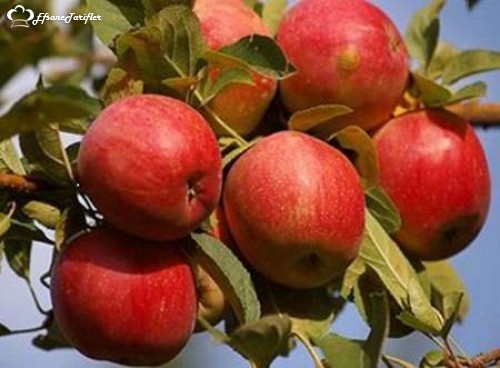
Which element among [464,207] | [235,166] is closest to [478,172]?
[464,207]

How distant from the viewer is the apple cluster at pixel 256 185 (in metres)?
1.07

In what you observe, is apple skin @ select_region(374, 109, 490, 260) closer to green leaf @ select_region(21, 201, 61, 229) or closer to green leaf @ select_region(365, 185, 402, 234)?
green leaf @ select_region(365, 185, 402, 234)

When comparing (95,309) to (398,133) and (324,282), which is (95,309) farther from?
(398,133)

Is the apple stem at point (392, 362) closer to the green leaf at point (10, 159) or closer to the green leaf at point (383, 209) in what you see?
the green leaf at point (383, 209)

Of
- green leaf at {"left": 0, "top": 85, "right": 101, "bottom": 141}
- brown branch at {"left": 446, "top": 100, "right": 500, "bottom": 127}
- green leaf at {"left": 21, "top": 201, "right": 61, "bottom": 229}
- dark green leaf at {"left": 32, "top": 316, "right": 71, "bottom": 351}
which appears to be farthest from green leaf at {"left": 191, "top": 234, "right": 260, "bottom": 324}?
brown branch at {"left": 446, "top": 100, "right": 500, "bottom": 127}

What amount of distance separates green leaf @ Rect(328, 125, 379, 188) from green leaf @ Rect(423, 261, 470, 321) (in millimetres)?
176

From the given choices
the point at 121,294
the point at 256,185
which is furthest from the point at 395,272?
the point at 121,294

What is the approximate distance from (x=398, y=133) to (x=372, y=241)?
0.16 meters

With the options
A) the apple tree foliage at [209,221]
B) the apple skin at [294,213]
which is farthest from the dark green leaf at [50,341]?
the apple skin at [294,213]

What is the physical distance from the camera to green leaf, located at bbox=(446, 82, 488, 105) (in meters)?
1.32

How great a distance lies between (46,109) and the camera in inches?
27.8

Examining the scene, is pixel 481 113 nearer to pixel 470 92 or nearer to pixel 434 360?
pixel 470 92

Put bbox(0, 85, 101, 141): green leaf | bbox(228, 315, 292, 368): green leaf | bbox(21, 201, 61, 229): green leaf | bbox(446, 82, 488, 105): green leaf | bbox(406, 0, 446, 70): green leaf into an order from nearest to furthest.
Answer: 1. bbox(0, 85, 101, 141): green leaf
2. bbox(228, 315, 292, 368): green leaf
3. bbox(21, 201, 61, 229): green leaf
4. bbox(446, 82, 488, 105): green leaf
5. bbox(406, 0, 446, 70): green leaf

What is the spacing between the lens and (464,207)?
1.35 meters
